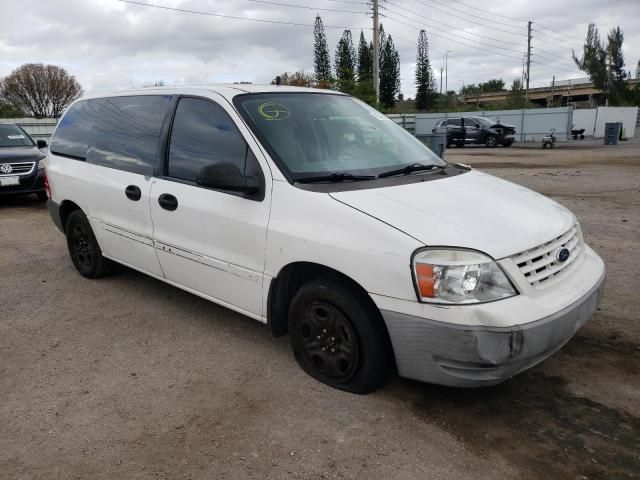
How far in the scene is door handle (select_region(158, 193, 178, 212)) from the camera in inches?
153

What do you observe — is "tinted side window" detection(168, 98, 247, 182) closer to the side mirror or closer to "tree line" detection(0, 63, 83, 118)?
the side mirror

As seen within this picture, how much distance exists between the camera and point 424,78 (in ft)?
243

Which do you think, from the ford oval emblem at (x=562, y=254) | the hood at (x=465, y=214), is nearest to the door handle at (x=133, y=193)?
the hood at (x=465, y=214)

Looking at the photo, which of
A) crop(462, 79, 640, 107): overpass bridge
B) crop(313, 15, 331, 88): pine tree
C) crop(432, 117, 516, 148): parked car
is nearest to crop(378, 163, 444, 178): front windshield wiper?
crop(432, 117, 516, 148): parked car

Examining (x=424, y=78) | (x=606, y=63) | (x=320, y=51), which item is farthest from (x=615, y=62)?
(x=320, y=51)

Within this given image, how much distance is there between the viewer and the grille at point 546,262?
280 cm

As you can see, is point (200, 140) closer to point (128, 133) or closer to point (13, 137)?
point (128, 133)

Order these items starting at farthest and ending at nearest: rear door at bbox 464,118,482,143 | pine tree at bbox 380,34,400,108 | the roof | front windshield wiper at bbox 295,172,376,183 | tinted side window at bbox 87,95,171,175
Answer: pine tree at bbox 380,34,400,108 → rear door at bbox 464,118,482,143 → tinted side window at bbox 87,95,171,175 → the roof → front windshield wiper at bbox 295,172,376,183

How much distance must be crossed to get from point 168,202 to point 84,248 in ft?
6.35

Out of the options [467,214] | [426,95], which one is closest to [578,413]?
[467,214]

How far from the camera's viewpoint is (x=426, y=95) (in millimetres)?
75312

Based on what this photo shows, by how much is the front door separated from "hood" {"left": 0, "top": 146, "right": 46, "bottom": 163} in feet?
22.8

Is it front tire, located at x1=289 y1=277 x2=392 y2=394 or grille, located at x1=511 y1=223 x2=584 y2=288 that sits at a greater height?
grille, located at x1=511 y1=223 x2=584 y2=288

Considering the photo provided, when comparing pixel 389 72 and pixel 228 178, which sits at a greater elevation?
pixel 389 72
